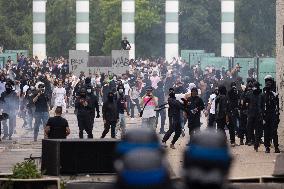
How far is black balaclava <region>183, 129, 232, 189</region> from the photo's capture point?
494cm

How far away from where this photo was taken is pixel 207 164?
494 centimetres

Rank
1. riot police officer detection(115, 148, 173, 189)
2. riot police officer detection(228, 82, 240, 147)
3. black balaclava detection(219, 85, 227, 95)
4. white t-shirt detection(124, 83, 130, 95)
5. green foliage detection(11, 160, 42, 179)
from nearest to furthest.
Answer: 1. riot police officer detection(115, 148, 173, 189)
2. green foliage detection(11, 160, 42, 179)
3. black balaclava detection(219, 85, 227, 95)
4. riot police officer detection(228, 82, 240, 147)
5. white t-shirt detection(124, 83, 130, 95)

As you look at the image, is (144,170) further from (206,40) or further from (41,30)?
(206,40)

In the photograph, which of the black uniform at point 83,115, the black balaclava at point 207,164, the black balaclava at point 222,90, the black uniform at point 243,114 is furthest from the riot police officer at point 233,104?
the black balaclava at point 207,164

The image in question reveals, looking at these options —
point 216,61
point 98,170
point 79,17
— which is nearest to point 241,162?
point 98,170

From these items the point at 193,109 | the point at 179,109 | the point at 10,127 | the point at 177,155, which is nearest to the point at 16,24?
the point at 10,127

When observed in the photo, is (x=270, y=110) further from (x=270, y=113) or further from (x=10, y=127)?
(x=10, y=127)

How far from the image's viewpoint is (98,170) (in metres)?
17.6

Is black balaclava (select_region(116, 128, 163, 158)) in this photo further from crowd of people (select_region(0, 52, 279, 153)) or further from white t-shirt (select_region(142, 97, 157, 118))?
white t-shirt (select_region(142, 97, 157, 118))

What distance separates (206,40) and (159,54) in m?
3.66

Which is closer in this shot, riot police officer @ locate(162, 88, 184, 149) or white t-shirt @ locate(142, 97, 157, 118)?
riot police officer @ locate(162, 88, 184, 149)

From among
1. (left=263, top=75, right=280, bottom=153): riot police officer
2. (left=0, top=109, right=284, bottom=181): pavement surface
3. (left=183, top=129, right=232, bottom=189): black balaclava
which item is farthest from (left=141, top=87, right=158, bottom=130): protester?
(left=183, top=129, right=232, bottom=189): black balaclava

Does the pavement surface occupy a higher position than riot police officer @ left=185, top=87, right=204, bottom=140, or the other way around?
riot police officer @ left=185, top=87, right=204, bottom=140

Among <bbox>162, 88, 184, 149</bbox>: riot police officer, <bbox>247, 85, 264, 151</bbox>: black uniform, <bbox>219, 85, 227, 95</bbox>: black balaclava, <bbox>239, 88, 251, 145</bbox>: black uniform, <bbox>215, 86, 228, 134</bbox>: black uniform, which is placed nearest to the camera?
<bbox>247, 85, 264, 151</bbox>: black uniform
